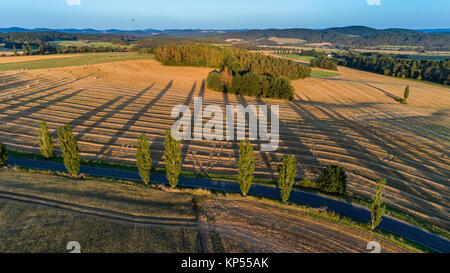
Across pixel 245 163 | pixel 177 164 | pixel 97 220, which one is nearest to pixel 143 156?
pixel 177 164

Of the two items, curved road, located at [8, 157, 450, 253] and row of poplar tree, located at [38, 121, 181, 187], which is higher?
row of poplar tree, located at [38, 121, 181, 187]

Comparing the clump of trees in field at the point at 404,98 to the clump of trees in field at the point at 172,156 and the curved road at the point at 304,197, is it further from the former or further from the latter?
the clump of trees in field at the point at 172,156

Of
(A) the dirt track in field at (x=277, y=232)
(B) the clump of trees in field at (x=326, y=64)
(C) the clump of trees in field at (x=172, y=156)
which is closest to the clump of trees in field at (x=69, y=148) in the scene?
(C) the clump of trees in field at (x=172, y=156)

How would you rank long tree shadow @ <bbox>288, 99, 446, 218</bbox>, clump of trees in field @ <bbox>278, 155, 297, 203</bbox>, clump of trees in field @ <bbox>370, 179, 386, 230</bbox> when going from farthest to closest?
long tree shadow @ <bbox>288, 99, 446, 218</bbox> → clump of trees in field @ <bbox>278, 155, 297, 203</bbox> → clump of trees in field @ <bbox>370, 179, 386, 230</bbox>

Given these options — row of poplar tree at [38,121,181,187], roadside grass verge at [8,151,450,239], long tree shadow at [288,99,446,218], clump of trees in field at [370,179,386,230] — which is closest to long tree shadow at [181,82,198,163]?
roadside grass verge at [8,151,450,239]

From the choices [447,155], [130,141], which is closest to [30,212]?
[130,141]

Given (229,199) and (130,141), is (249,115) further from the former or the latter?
(229,199)

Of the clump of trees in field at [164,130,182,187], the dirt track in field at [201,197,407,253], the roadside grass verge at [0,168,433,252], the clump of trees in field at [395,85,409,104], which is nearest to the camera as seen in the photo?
the roadside grass verge at [0,168,433,252]

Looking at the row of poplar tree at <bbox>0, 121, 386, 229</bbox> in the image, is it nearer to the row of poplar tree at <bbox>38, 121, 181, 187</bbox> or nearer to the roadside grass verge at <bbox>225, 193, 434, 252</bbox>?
the row of poplar tree at <bbox>38, 121, 181, 187</bbox>
